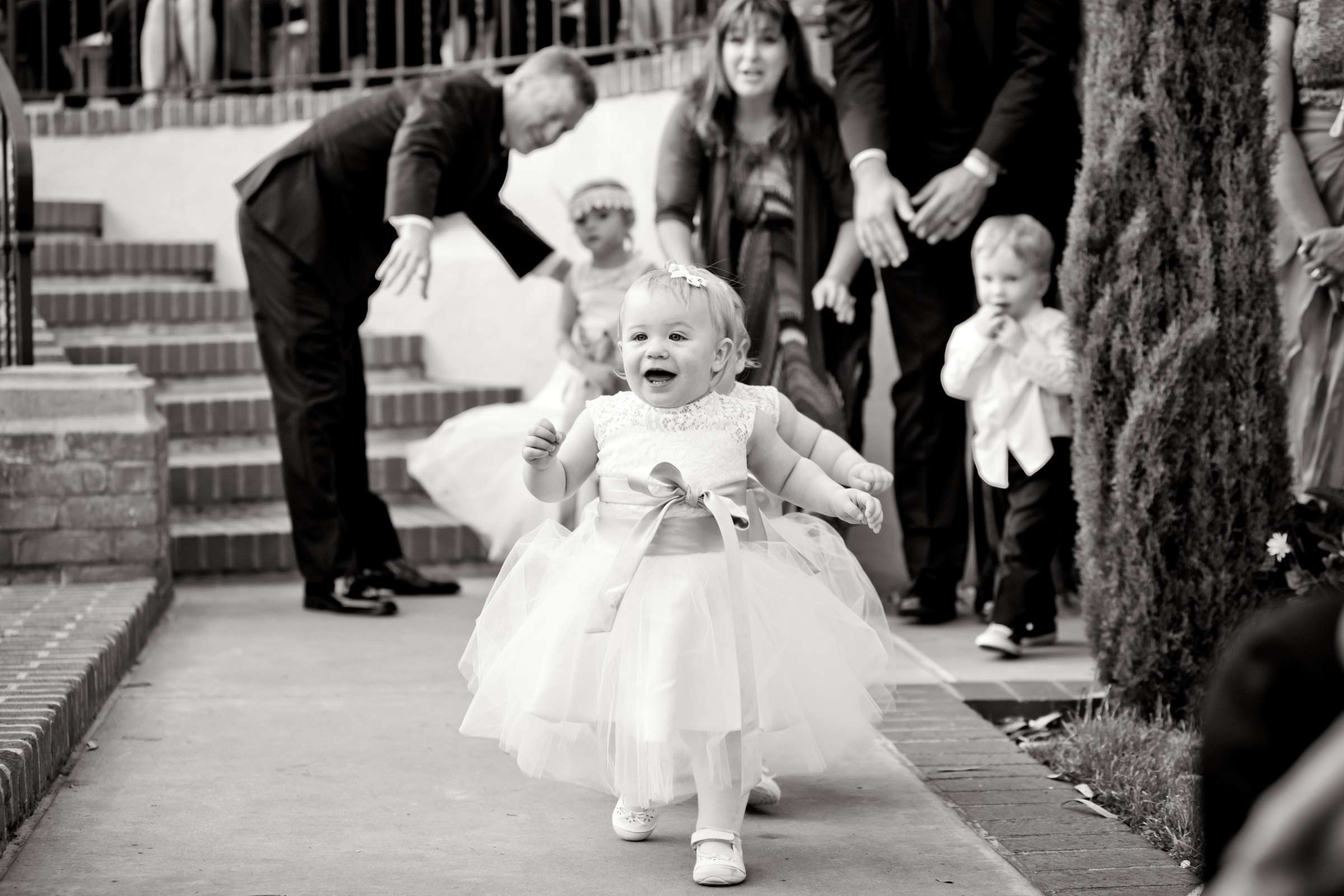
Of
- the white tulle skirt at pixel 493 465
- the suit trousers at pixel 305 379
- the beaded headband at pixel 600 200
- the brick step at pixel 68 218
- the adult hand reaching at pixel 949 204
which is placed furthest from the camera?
the brick step at pixel 68 218

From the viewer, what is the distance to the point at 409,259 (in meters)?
5.39

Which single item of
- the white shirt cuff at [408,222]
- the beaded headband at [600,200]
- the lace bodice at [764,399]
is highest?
the beaded headband at [600,200]

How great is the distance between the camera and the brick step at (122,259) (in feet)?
29.5

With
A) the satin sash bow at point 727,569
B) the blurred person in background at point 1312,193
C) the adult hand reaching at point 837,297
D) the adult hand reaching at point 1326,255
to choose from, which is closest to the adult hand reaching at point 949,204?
the adult hand reaching at point 837,297

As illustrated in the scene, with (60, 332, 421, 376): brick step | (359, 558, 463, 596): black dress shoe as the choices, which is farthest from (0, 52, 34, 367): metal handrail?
(60, 332, 421, 376): brick step

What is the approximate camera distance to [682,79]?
7.75m

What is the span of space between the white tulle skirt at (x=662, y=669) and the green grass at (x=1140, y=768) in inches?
24.0

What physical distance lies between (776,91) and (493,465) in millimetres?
1900

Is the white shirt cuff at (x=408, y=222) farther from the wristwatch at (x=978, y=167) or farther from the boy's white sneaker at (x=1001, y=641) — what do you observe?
the boy's white sneaker at (x=1001, y=641)

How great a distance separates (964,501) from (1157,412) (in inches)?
70.2

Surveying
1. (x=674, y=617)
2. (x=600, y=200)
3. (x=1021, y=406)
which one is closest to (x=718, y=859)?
(x=674, y=617)

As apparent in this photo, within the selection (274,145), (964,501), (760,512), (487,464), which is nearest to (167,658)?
(487,464)

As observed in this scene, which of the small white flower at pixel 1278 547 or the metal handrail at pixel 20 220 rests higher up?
the metal handrail at pixel 20 220

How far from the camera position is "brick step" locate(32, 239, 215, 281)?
9.00m
